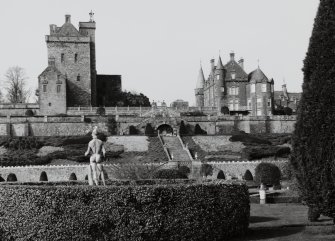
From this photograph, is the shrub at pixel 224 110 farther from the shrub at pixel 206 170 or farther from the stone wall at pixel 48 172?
the stone wall at pixel 48 172

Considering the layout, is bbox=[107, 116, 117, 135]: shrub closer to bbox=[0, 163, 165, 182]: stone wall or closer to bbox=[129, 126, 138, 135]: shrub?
bbox=[129, 126, 138, 135]: shrub

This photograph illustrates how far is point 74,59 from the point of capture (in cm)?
8094

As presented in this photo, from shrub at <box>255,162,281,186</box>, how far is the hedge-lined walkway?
16.0 m

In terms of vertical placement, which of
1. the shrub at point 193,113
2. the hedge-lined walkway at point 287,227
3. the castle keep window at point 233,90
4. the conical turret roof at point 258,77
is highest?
the conical turret roof at point 258,77

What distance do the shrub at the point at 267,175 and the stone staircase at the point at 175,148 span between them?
15.2 metres

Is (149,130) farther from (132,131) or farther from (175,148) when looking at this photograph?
(175,148)

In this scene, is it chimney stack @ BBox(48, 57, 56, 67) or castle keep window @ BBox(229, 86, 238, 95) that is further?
castle keep window @ BBox(229, 86, 238, 95)

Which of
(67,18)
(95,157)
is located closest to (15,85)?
(67,18)

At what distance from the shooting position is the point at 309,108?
13938 mm

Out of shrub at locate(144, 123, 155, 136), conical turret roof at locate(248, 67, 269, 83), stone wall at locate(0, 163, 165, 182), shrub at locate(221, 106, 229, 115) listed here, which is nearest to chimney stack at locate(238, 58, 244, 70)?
conical turret roof at locate(248, 67, 269, 83)

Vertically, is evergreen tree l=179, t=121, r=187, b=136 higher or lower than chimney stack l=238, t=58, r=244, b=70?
lower

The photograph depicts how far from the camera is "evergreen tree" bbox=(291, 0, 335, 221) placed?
13.6 meters

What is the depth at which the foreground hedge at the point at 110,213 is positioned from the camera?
14430mm

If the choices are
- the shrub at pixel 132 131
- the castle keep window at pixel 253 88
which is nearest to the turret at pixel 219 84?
the castle keep window at pixel 253 88
